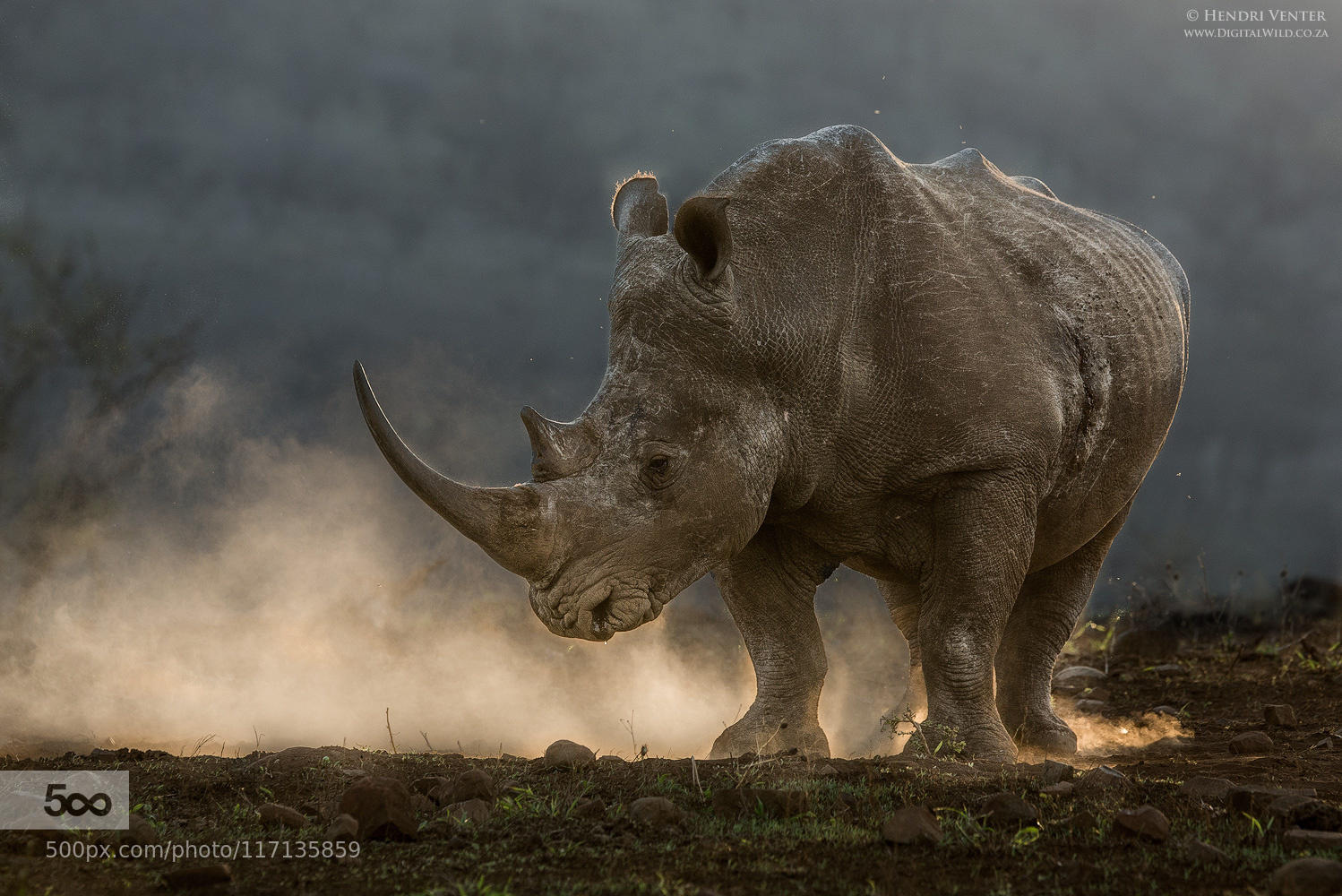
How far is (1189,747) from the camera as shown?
18.9 feet

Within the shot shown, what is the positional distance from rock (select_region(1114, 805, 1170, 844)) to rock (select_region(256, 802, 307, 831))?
2048 millimetres

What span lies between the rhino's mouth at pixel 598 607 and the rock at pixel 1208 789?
175 cm

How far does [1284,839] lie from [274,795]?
2740 mm

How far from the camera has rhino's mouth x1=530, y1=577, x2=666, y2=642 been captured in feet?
13.1

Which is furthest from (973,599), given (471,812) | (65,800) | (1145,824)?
(65,800)

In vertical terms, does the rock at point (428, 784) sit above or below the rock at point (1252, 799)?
above

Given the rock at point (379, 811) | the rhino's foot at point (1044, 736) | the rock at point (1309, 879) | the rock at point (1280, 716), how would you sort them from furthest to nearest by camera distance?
the rock at point (1280, 716)
the rhino's foot at point (1044, 736)
the rock at point (379, 811)
the rock at point (1309, 879)

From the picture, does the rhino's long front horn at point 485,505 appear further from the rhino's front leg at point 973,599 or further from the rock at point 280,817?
the rhino's front leg at point 973,599

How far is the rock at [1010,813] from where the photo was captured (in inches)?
117

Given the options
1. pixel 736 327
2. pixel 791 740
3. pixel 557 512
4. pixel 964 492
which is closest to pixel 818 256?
pixel 736 327

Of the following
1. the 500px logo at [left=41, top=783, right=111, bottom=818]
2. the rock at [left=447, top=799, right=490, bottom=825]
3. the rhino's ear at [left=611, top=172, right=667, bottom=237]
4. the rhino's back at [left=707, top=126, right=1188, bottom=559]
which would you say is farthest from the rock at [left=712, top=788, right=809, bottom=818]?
the rhino's ear at [left=611, top=172, right=667, bottom=237]

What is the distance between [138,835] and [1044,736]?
4464 millimetres

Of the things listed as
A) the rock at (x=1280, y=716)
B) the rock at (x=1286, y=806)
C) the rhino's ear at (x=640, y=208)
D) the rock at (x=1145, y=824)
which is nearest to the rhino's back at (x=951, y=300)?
the rhino's ear at (x=640, y=208)

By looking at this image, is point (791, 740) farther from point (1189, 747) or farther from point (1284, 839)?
point (1284, 839)
